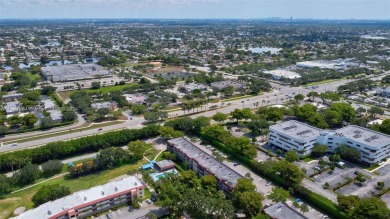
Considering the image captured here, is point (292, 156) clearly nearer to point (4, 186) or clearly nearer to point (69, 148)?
point (69, 148)

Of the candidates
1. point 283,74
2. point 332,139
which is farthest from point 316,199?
point 283,74

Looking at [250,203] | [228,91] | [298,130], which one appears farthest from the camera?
[228,91]

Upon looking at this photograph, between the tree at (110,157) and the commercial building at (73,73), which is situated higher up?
the tree at (110,157)

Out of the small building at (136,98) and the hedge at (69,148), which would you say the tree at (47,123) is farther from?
the small building at (136,98)

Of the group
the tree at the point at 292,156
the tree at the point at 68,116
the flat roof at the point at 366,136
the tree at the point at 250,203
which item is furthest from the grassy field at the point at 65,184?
the flat roof at the point at 366,136

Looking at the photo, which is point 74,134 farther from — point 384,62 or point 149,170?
point 384,62

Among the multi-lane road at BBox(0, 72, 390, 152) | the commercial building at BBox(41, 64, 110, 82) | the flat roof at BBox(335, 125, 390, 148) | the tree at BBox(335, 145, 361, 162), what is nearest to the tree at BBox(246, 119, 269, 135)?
the flat roof at BBox(335, 125, 390, 148)
